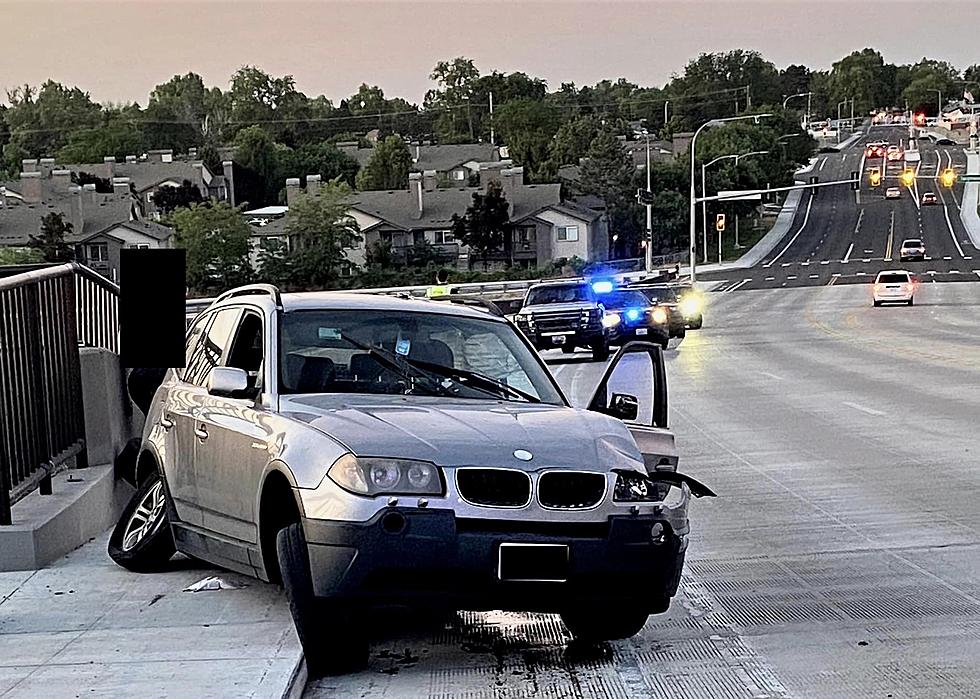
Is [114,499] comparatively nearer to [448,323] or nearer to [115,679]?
[448,323]

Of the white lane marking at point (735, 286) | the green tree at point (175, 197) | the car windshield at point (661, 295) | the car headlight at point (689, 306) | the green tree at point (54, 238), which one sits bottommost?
the white lane marking at point (735, 286)

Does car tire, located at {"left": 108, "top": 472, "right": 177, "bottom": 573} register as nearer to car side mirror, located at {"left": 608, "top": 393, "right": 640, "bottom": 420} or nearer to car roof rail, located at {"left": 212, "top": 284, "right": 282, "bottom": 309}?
car roof rail, located at {"left": 212, "top": 284, "right": 282, "bottom": 309}

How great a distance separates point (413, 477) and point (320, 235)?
8479cm

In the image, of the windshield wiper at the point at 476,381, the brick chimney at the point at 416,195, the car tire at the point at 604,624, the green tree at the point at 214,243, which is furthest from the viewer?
the brick chimney at the point at 416,195

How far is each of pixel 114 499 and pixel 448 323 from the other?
4128 millimetres

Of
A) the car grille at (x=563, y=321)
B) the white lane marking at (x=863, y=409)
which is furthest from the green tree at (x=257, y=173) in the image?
the white lane marking at (x=863, y=409)

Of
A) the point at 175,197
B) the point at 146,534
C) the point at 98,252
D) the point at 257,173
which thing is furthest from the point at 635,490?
the point at 257,173

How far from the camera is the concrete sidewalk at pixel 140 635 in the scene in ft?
21.5

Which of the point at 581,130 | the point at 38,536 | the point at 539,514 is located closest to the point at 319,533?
the point at 539,514

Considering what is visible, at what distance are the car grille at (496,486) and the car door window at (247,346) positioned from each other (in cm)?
209

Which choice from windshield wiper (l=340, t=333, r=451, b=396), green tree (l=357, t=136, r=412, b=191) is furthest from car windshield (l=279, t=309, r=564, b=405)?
green tree (l=357, t=136, r=412, b=191)

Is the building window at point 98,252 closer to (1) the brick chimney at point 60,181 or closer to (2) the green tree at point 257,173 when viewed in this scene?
(1) the brick chimney at point 60,181

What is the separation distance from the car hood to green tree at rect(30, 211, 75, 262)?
7197cm

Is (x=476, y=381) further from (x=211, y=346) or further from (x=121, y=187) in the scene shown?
(x=121, y=187)
